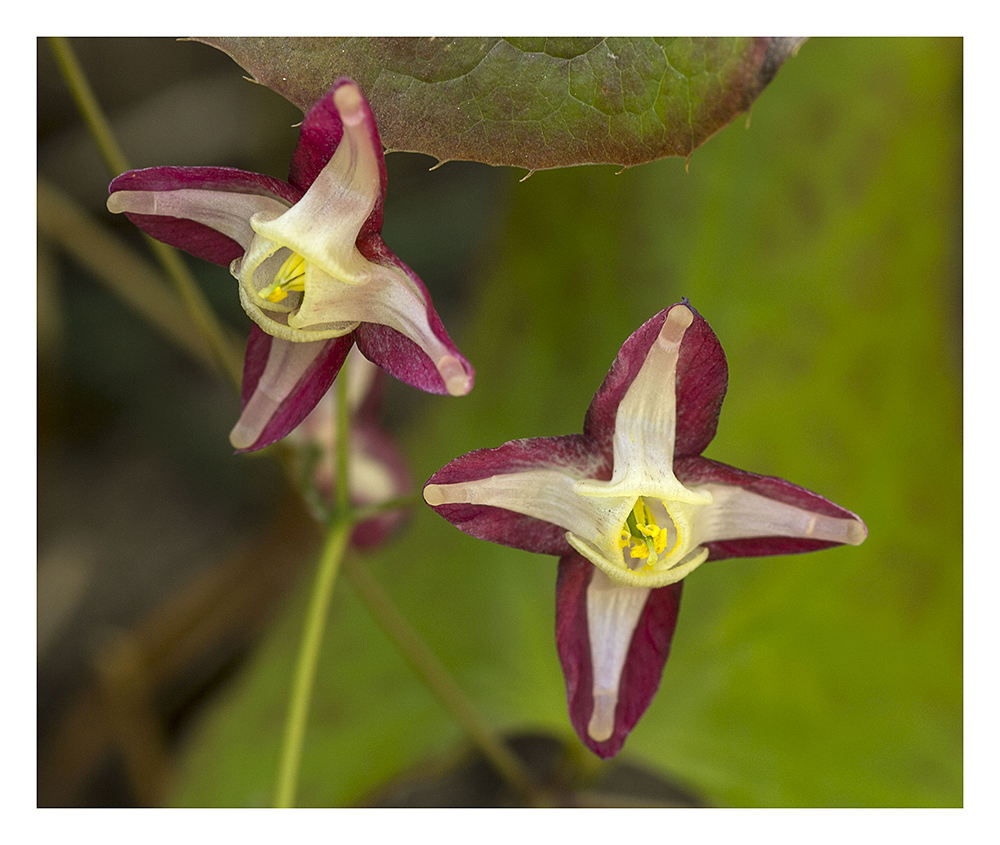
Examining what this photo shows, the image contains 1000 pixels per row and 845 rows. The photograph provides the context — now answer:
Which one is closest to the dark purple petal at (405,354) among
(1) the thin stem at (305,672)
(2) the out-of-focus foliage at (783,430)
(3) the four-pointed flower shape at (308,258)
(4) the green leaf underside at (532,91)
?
(3) the four-pointed flower shape at (308,258)

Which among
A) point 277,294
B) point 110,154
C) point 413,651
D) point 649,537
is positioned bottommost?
point 413,651

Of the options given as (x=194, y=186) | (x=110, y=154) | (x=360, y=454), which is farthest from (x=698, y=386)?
(x=360, y=454)

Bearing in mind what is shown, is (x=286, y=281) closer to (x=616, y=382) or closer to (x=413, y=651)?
(x=616, y=382)

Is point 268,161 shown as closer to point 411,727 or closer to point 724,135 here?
point 724,135

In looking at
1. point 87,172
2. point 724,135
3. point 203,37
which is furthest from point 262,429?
point 87,172

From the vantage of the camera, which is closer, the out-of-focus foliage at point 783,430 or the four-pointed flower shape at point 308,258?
the four-pointed flower shape at point 308,258

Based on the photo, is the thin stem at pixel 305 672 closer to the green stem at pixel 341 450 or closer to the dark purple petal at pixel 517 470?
the green stem at pixel 341 450

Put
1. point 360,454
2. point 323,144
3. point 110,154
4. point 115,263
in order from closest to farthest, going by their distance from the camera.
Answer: point 323,144 → point 110,154 → point 360,454 → point 115,263
